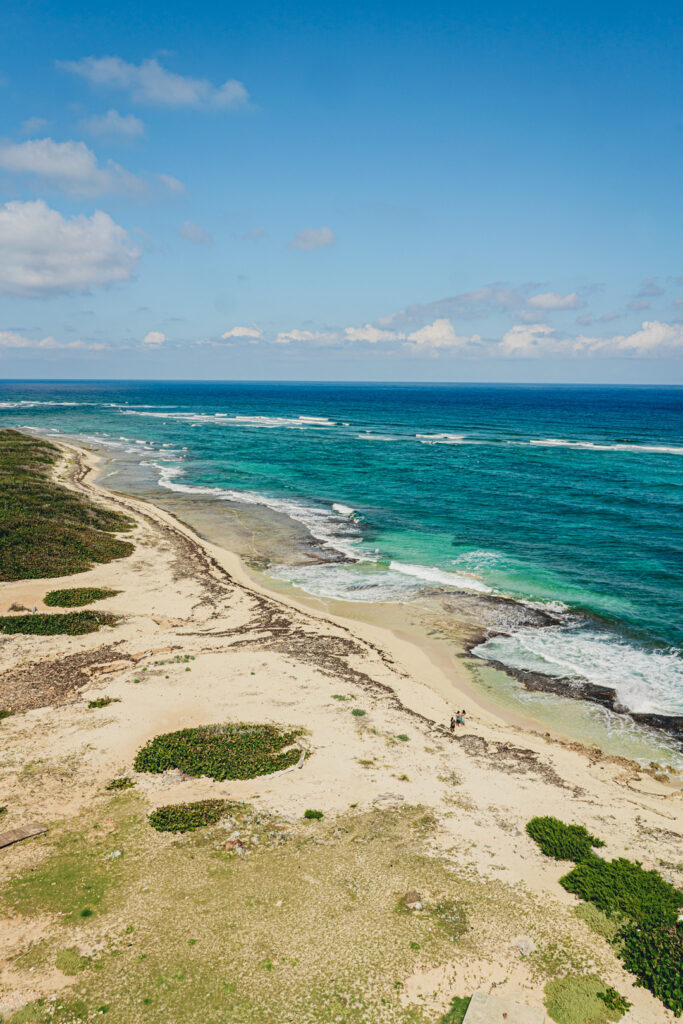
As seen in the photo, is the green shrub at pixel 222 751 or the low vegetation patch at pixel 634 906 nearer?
the low vegetation patch at pixel 634 906

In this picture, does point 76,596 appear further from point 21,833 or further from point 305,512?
point 305,512

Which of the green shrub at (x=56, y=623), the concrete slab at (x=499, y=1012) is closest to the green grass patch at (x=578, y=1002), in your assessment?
the concrete slab at (x=499, y=1012)

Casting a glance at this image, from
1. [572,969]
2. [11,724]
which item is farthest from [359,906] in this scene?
[11,724]

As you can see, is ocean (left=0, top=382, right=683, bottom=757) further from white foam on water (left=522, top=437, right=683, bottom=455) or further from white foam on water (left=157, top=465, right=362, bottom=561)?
white foam on water (left=522, top=437, right=683, bottom=455)

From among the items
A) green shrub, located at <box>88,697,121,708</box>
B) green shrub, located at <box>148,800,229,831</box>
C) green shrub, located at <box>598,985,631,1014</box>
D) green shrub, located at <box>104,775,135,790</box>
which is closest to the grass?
green shrub, located at <box>88,697,121,708</box>

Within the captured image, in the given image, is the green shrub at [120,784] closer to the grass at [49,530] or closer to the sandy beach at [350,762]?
the sandy beach at [350,762]

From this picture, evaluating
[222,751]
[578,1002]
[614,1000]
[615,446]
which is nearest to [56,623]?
[222,751]

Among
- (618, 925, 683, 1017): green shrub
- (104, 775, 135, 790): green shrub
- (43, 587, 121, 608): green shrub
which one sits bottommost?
(618, 925, 683, 1017): green shrub
